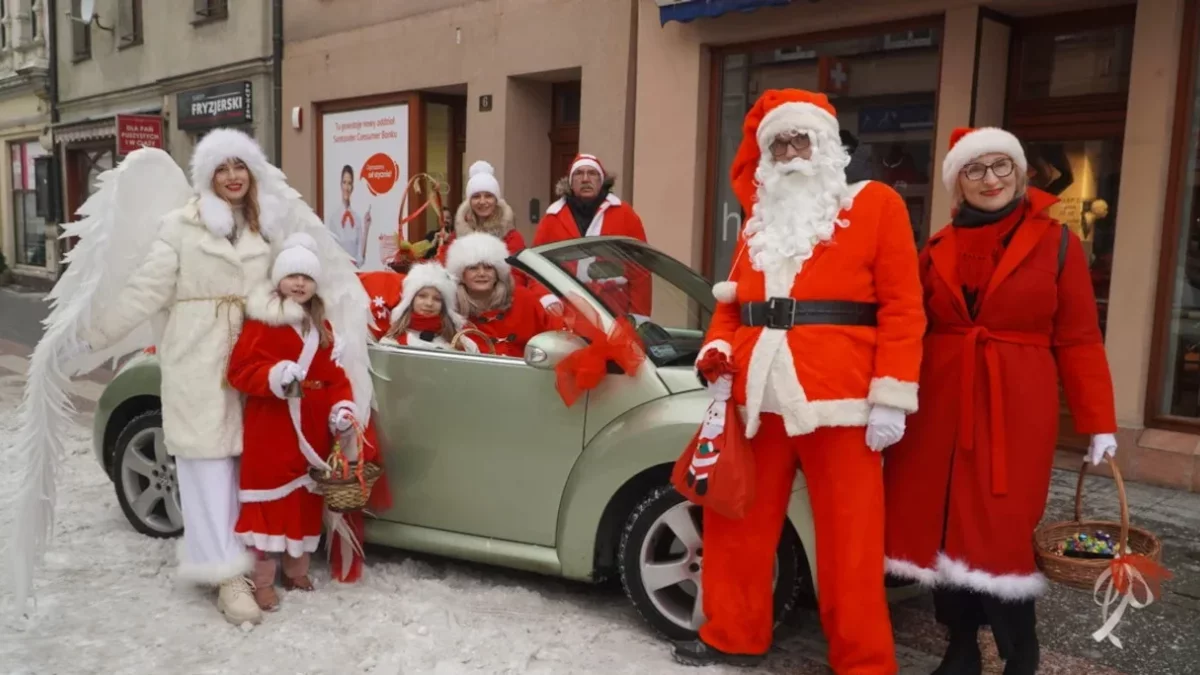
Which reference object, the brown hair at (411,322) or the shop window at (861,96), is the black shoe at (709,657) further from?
the shop window at (861,96)

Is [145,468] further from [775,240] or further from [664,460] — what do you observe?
[775,240]

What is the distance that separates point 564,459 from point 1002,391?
1582mm

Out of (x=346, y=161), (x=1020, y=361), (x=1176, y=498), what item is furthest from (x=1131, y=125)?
(x=346, y=161)

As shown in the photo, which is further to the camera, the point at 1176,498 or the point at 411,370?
the point at 1176,498

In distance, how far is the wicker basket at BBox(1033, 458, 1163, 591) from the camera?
2.82 m

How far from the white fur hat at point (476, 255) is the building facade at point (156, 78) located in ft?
33.4

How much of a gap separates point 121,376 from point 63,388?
969mm

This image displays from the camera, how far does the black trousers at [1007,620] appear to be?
3.00m

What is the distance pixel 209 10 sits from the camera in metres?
14.7

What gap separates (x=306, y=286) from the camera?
150 inches

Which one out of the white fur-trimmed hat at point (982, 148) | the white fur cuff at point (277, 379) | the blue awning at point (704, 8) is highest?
the blue awning at point (704, 8)

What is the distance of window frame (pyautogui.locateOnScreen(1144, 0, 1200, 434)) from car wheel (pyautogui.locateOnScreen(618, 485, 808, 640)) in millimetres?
3948

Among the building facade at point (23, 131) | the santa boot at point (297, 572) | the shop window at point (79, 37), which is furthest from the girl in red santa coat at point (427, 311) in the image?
the building facade at point (23, 131)

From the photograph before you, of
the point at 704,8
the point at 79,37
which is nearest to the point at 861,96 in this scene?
the point at 704,8
